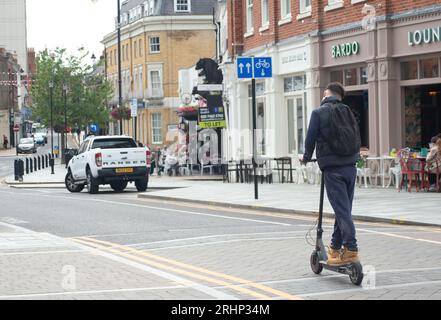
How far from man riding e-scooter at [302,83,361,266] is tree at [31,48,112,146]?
220ft

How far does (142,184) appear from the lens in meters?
31.9

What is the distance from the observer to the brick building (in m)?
24.4

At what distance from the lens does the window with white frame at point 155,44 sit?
7888 cm

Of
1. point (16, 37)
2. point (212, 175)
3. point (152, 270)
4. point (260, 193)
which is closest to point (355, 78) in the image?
point (260, 193)

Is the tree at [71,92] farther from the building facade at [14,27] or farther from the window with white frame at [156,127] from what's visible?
the building facade at [14,27]

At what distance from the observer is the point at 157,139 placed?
79375 millimetres

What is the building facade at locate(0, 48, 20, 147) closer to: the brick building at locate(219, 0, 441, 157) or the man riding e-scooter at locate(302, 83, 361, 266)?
the brick building at locate(219, 0, 441, 157)

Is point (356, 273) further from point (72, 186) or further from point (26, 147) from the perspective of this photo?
point (26, 147)

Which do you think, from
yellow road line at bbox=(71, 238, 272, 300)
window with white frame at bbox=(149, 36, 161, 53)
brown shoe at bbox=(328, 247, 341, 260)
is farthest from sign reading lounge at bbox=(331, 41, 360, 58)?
window with white frame at bbox=(149, 36, 161, 53)

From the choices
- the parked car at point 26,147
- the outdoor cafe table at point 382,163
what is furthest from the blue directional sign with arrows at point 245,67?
the parked car at point 26,147

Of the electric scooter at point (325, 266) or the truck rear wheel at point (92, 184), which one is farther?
the truck rear wheel at point (92, 184)

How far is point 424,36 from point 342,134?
14805 mm

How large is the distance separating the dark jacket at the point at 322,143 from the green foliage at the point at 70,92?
67.6m
